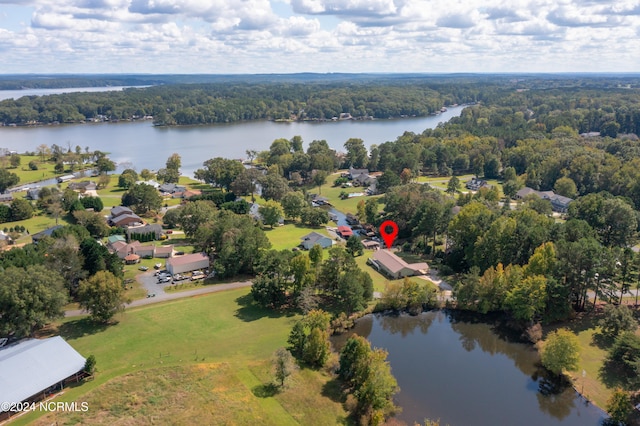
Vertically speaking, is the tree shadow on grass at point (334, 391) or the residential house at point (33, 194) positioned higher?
the residential house at point (33, 194)

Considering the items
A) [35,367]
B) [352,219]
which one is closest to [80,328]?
[35,367]

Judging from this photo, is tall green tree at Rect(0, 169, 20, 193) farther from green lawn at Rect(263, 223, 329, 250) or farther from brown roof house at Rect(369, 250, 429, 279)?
brown roof house at Rect(369, 250, 429, 279)

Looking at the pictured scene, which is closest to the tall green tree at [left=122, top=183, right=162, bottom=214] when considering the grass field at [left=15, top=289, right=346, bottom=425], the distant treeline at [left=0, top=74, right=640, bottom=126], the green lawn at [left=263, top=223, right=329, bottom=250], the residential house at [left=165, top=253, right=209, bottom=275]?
the green lawn at [left=263, top=223, right=329, bottom=250]

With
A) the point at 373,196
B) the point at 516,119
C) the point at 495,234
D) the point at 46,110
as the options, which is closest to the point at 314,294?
the point at 495,234

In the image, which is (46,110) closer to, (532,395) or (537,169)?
(537,169)

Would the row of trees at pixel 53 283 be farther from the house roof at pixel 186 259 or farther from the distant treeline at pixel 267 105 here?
the distant treeline at pixel 267 105

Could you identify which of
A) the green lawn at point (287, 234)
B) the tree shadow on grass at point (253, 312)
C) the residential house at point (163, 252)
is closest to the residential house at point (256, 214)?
the green lawn at point (287, 234)

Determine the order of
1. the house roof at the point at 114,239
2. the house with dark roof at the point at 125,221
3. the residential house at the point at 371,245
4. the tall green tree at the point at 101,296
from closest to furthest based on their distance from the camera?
the tall green tree at the point at 101,296 < the house roof at the point at 114,239 < the residential house at the point at 371,245 < the house with dark roof at the point at 125,221
